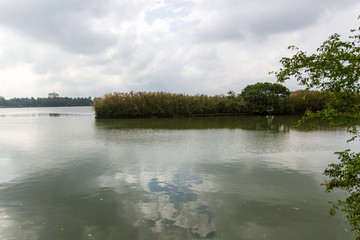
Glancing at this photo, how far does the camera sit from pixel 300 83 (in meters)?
3.74

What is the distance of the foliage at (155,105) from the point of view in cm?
3797

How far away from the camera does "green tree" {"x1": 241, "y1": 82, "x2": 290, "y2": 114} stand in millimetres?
42250

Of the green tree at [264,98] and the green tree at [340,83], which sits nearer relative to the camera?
the green tree at [340,83]

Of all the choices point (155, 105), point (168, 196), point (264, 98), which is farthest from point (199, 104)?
point (168, 196)

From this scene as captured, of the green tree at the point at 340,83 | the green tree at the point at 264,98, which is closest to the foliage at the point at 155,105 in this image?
the green tree at the point at 264,98

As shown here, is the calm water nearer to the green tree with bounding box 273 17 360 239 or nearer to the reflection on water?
the green tree with bounding box 273 17 360 239

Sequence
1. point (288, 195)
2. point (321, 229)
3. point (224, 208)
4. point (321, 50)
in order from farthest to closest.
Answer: point (288, 195) → point (224, 208) → point (321, 229) → point (321, 50)

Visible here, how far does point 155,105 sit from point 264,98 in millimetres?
19622

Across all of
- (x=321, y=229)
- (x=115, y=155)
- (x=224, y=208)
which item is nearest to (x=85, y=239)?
(x=224, y=208)

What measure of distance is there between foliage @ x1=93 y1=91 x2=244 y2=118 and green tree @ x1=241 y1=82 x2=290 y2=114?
14.6 feet

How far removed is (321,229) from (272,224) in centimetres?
96

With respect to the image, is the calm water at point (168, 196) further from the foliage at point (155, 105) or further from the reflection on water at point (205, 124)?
the foliage at point (155, 105)

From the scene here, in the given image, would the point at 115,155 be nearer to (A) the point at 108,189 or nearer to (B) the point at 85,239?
(A) the point at 108,189

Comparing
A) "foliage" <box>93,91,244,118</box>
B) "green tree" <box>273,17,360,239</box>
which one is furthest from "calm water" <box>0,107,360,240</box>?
"foliage" <box>93,91,244,118</box>
